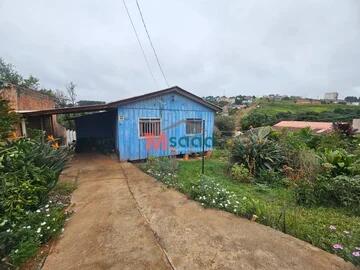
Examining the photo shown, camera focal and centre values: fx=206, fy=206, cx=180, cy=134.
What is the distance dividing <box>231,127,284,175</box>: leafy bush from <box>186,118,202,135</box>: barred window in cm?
319

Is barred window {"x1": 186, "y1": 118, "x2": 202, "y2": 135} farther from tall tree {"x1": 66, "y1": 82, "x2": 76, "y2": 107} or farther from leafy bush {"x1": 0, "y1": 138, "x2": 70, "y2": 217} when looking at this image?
tall tree {"x1": 66, "y1": 82, "x2": 76, "y2": 107}

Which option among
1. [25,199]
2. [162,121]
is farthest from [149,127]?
[25,199]

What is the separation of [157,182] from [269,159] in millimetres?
3698

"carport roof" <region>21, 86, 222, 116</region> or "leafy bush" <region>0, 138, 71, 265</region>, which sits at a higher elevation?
"carport roof" <region>21, 86, 222, 116</region>

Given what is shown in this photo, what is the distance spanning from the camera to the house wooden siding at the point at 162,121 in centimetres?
848

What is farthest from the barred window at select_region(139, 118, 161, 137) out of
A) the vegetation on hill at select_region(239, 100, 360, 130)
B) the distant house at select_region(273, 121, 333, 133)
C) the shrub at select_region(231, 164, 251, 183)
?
the vegetation on hill at select_region(239, 100, 360, 130)

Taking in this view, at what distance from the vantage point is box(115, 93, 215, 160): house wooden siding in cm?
848

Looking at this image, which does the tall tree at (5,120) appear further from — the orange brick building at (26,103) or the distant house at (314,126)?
the distant house at (314,126)

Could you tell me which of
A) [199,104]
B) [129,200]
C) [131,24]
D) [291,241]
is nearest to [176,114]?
[199,104]

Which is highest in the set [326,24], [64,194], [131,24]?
[326,24]

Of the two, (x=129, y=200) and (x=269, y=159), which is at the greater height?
(x=269, y=159)

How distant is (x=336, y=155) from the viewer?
5434 mm

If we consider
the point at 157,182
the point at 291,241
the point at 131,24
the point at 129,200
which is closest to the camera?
the point at 291,241

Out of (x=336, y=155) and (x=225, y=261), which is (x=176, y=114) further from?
(x=225, y=261)
